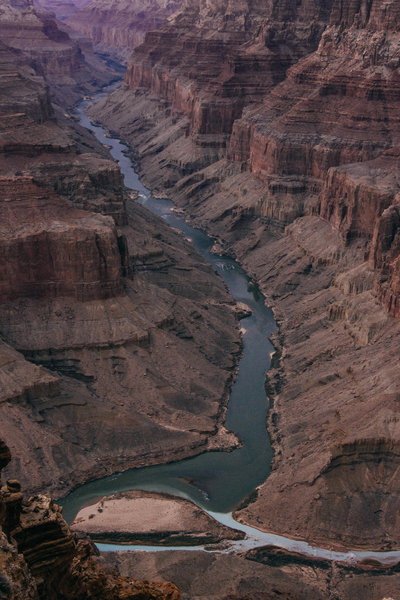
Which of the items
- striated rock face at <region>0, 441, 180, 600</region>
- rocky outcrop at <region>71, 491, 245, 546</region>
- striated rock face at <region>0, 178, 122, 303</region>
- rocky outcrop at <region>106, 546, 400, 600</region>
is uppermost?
striated rock face at <region>0, 441, 180, 600</region>

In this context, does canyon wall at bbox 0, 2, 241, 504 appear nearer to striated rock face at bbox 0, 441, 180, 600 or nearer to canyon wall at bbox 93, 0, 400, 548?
canyon wall at bbox 93, 0, 400, 548

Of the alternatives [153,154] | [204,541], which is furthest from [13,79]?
[204,541]

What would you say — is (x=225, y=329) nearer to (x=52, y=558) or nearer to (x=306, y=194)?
(x=306, y=194)

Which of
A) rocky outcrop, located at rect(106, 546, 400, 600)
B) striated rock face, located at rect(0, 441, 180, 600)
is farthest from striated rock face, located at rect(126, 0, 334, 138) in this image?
striated rock face, located at rect(0, 441, 180, 600)

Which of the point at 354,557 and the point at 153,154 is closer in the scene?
the point at 354,557

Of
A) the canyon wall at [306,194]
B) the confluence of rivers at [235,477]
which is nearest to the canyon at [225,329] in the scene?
the canyon wall at [306,194]

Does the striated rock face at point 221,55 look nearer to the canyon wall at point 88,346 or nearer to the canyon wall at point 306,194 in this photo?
the canyon wall at point 306,194

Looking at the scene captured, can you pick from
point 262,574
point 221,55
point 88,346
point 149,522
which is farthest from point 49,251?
point 221,55

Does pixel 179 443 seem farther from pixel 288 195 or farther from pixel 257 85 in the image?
pixel 257 85
